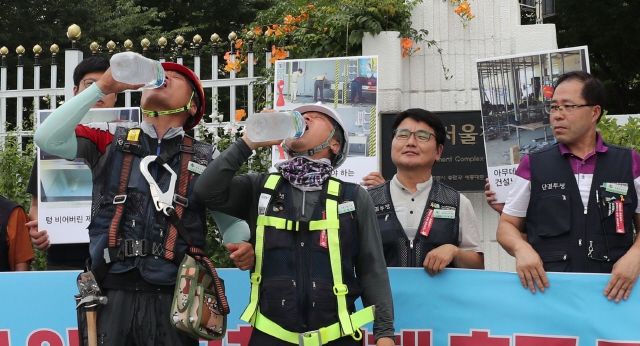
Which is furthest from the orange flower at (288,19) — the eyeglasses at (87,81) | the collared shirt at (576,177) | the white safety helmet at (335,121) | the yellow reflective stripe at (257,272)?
the yellow reflective stripe at (257,272)

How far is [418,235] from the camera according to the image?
181 inches

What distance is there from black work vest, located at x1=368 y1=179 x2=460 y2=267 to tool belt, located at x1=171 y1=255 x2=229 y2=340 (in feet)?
3.76

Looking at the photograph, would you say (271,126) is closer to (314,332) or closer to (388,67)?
(314,332)

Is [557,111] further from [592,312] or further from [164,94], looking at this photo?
[164,94]

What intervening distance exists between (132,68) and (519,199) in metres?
2.01

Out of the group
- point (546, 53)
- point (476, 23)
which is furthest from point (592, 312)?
point (476, 23)

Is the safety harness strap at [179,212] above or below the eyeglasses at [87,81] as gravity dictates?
below

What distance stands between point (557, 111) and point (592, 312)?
100 cm

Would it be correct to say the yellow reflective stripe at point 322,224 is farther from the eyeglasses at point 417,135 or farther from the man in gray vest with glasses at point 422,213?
the eyeglasses at point 417,135

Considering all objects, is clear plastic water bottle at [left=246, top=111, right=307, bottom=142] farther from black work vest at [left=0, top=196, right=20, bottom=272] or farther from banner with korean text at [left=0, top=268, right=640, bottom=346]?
black work vest at [left=0, top=196, right=20, bottom=272]

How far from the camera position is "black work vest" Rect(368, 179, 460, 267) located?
4.60 metres

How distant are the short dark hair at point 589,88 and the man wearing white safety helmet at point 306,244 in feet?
4.46

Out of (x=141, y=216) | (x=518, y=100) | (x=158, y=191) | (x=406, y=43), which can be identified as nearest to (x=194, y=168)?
(x=158, y=191)

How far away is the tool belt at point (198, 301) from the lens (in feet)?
11.7
